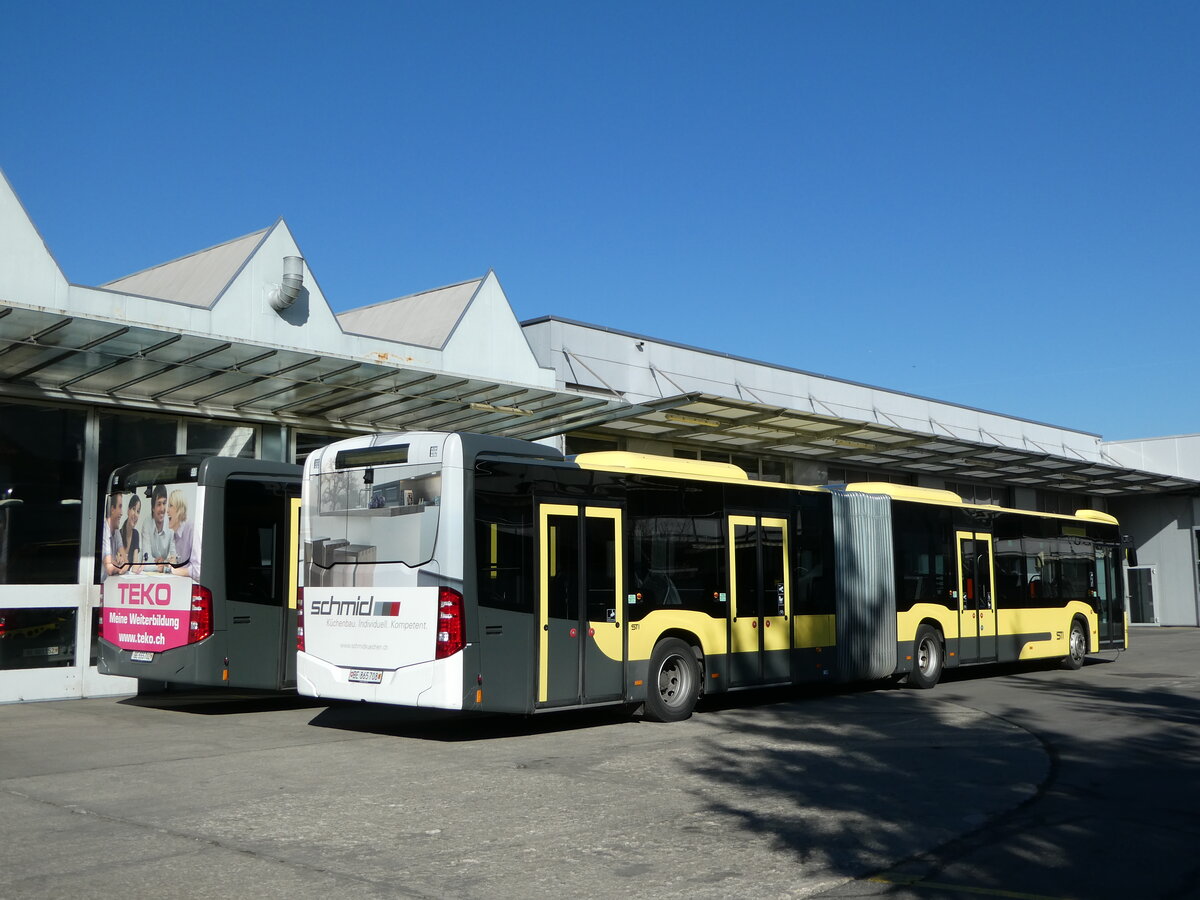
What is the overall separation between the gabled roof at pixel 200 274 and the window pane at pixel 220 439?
6.60 ft

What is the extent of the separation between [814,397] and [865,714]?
18.6 metres

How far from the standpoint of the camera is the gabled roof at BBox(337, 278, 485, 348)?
74.6ft

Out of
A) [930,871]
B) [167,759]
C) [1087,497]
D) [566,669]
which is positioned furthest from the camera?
[1087,497]

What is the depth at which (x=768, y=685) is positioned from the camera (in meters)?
15.1

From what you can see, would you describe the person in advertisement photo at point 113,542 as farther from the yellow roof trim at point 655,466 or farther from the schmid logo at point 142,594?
the yellow roof trim at point 655,466

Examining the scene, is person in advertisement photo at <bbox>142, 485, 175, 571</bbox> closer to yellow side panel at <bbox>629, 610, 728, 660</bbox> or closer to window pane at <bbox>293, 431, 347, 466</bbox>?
window pane at <bbox>293, 431, 347, 466</bbox>

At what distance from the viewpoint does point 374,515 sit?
11852 millimetres

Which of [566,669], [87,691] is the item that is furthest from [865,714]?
[87,691]

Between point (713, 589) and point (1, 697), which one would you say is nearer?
point (713, 589)

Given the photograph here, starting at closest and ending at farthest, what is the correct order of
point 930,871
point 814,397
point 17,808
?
point 930,871 → point 17,808 → point 814,397

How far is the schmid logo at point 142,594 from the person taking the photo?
564 inches

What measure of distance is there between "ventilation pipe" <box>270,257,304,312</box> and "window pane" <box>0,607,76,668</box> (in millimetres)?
5904

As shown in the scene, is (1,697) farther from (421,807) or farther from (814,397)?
(814,397)

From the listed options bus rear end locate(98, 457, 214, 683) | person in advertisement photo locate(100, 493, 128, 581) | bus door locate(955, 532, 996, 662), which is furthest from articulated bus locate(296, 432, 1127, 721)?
person in advertisement photo locate(100, 493, 128, 581)
